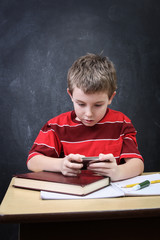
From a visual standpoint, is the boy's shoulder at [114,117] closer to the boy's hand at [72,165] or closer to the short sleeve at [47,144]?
the short sleeve at [47,144]

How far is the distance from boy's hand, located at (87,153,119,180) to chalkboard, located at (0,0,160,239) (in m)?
1.19

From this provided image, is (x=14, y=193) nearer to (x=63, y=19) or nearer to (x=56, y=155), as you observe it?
(x=56, y=155)

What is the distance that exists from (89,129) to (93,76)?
0.28 metres

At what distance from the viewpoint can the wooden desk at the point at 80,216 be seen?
70 centimetres

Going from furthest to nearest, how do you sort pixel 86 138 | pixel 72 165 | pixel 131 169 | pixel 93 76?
pixel 86 138, pixel 93 76, pixel 131 169, pixel 72 165

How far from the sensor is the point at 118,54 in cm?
221

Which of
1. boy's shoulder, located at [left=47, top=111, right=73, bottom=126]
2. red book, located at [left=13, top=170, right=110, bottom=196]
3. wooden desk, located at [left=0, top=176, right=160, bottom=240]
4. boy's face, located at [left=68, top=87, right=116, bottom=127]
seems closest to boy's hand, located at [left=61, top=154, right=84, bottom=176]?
red book, located at [left=13, top=170, right=110, bottom=196]

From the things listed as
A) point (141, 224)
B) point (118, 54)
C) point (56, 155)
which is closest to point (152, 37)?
point (118, 54)

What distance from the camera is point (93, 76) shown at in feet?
4.35

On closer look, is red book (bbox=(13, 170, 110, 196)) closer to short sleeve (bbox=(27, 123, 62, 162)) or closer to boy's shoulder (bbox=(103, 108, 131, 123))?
short sleeve (bbox=(27, 123, 62, 162))

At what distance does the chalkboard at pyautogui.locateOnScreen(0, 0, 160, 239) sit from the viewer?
211cm

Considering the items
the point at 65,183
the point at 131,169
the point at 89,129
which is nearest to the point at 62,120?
the point at 89,129

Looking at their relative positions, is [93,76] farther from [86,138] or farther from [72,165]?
[72,165]

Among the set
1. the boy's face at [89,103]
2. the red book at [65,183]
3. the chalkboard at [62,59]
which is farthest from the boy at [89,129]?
the chalkboard at [62,59]
